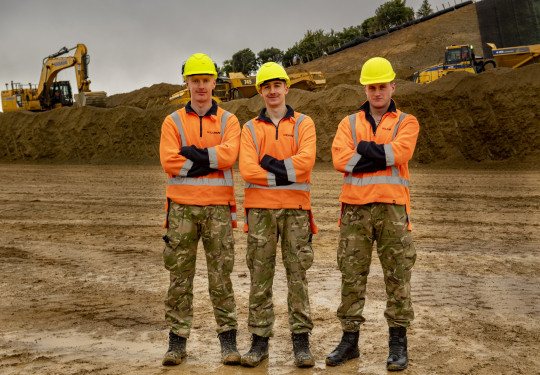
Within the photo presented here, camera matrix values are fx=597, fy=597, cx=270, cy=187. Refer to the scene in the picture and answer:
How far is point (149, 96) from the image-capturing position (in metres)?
44.0

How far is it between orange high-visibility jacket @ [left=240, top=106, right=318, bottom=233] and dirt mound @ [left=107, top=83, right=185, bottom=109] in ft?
127

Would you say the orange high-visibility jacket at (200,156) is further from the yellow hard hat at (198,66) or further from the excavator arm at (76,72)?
the excavator arm at (76,72)

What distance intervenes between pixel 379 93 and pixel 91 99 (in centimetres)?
3227

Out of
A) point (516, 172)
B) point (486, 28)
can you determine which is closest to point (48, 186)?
point (516, 172)

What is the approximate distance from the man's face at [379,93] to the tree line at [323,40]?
55.6 meters

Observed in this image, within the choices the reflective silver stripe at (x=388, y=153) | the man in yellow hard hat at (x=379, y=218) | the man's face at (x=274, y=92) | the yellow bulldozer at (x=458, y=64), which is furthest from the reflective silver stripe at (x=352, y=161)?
the yellow bulldozer at (x=458, y=64)

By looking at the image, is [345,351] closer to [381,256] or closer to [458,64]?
[381,256]

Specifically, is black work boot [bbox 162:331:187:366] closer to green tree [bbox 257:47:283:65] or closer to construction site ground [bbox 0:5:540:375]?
construction site ground [bbox 0:5:540:375]

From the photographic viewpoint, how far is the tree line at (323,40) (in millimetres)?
61062

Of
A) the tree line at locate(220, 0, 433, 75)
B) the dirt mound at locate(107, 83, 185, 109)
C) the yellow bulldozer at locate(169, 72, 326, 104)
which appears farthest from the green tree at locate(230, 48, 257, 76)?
the yellow bulldozer at locate(169, 72, 326, 104)

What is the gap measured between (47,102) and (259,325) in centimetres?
3403

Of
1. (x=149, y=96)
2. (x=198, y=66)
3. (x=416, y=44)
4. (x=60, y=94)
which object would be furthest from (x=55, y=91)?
(x=198, y=66)

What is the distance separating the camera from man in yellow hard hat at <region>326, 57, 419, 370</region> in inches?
174

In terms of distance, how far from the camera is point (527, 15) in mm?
46688
